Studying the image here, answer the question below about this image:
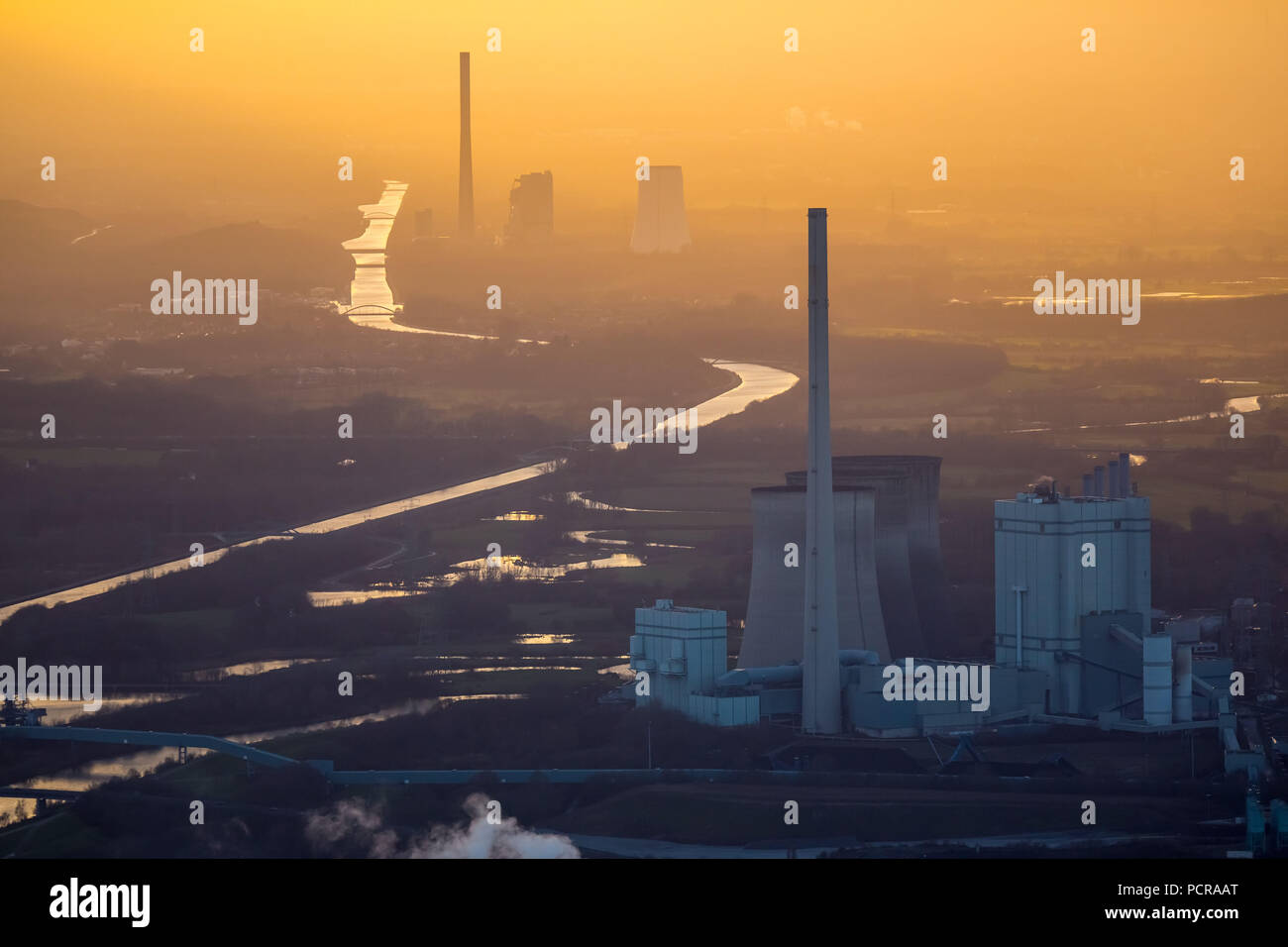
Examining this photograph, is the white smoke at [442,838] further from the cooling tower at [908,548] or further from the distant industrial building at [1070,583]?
the cooling tower at [908,548]

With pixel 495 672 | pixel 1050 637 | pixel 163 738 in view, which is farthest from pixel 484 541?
pixel 1050 637

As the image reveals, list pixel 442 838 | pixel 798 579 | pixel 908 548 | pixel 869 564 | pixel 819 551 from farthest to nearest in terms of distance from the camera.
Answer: pixel 908 548
pixel 798 579
pixel 869 564
pixel 819 551
pixel 442 838

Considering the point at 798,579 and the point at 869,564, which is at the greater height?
the point at 869,564

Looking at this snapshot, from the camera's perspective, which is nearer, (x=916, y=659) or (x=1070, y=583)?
(x=1070, y=583)

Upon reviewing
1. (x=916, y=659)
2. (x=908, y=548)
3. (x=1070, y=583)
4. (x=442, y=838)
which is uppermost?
(x=908, y=548)

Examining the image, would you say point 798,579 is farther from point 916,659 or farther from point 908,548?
point 908,548

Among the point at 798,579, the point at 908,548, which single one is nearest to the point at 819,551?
the point at 798,579

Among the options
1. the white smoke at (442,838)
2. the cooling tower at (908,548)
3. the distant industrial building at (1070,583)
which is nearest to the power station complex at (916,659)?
the distant industrial building at (1070,583)
